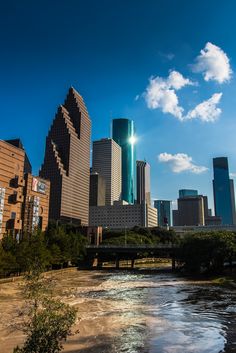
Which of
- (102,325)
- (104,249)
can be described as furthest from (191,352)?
(104,249)

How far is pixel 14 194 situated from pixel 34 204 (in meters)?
16.7

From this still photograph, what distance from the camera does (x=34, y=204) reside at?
509 ft

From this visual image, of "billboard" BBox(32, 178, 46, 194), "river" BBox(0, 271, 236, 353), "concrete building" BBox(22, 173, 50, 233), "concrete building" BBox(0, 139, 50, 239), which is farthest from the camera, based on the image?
"billboard" BBox(32, 178, 46, 194)

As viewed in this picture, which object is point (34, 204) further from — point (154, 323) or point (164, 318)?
point (154, 323)

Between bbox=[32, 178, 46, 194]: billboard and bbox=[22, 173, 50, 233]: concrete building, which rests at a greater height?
bbox=[32, 178, 46, 194]: billboard

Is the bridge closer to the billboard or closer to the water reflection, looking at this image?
the billboard

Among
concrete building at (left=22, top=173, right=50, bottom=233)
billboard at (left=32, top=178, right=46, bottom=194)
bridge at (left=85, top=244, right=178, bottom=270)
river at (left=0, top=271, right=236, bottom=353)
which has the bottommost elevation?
river at (left=0, top=271, right=236, bottom=353)

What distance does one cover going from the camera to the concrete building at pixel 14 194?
13512cm

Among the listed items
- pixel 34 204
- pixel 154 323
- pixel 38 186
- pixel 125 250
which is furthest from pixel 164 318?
pixel 38 186

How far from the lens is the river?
104ft

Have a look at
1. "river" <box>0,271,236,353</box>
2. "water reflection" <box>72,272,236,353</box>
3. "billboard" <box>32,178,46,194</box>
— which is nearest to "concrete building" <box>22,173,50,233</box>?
"billboard" <box>32,178,46,194</box>

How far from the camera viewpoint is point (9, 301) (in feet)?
194

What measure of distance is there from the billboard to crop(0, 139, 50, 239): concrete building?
0.55m

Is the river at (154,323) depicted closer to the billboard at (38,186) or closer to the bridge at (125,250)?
the bridge at (125,250)
